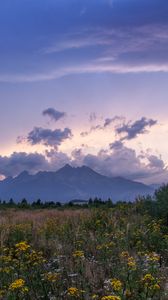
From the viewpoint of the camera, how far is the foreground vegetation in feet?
32.2

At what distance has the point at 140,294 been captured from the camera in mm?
8891

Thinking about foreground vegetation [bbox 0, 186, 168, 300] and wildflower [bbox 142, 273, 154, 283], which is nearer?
wildflower [bbox 142, 273, 154, 283]

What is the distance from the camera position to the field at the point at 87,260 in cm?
974

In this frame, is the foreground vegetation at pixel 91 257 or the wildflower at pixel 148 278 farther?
the foreground vegetation at pixel 91 257

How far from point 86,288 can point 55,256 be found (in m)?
3.35

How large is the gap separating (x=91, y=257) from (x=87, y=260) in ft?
3.37

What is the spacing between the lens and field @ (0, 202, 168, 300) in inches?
384

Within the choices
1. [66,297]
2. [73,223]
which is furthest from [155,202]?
[66,297]

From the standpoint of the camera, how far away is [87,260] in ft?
41.3

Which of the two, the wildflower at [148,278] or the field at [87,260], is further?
the field at [87,260]

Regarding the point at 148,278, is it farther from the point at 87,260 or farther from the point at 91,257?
the point at 91,257

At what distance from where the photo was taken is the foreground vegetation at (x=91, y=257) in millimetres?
9805

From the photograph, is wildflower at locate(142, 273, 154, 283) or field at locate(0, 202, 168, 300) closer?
wildflower at locate(142, 273, 154, 283)

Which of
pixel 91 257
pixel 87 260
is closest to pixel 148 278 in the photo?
pixel 87 260
